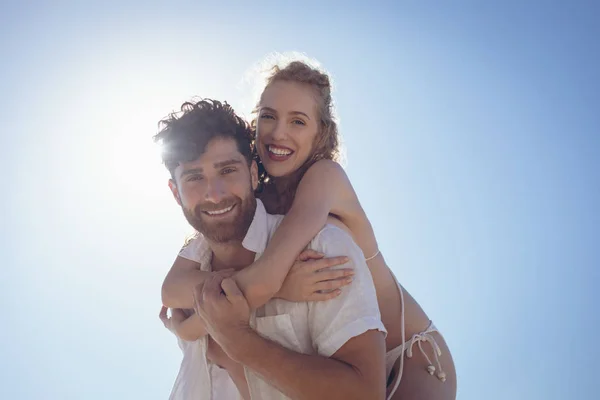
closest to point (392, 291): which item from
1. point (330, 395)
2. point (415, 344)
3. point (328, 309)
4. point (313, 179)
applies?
point (415, 344)

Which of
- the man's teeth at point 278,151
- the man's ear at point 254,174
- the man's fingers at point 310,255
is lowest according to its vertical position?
the man's fingers at point 310,255

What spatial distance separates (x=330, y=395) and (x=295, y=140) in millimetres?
2244

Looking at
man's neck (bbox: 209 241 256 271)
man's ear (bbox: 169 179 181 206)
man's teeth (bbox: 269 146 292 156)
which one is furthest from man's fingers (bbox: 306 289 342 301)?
man's teeth (bbox: 269 146 292 156)

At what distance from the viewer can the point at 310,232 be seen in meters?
3.44

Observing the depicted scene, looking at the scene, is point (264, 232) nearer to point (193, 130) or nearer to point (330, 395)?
point (193, 130)

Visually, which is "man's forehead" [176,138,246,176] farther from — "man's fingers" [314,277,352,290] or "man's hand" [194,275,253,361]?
"man's fingers" [314,277,352,290]

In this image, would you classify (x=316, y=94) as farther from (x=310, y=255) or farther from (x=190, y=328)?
(x=190, y=328)

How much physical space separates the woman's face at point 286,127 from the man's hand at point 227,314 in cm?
152

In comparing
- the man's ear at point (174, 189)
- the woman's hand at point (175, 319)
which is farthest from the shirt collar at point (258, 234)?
the woman's hand at point (175, 319)

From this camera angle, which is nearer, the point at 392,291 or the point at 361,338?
the point at 361,338

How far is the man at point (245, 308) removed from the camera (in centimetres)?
294

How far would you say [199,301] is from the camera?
322 cm

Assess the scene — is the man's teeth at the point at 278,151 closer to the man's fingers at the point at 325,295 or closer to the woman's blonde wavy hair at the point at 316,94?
the woman's blonde wavy hair at the point at 316,94

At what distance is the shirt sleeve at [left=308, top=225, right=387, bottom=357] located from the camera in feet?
9.84
